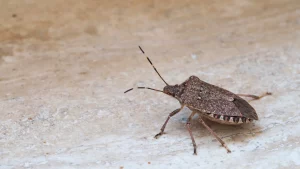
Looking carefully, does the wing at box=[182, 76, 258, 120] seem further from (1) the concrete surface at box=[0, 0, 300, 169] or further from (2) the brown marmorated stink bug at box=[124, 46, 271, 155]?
(1) the concrete surface at box=[0, 0, 300, 169]

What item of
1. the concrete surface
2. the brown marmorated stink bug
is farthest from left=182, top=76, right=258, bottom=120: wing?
the concrete surface

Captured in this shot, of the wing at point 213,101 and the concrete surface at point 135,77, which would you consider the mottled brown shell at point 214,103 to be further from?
the concrete surface at point 135,77

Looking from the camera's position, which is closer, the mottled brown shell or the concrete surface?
the concrete surface

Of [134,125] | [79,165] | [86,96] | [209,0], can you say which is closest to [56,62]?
[86,96]

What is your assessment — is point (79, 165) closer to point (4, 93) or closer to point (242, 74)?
point (4, 93)

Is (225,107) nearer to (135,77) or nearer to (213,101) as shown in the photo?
(213,101)

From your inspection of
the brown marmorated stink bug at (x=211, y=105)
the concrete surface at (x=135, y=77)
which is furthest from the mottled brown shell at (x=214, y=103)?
the concrete surface at (x=135, y=77)
